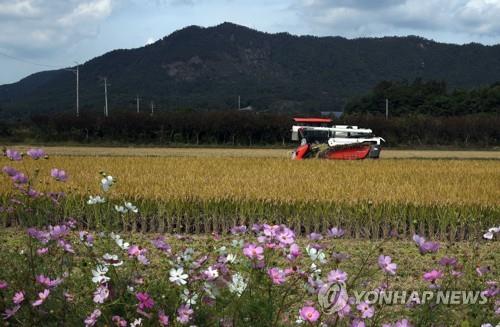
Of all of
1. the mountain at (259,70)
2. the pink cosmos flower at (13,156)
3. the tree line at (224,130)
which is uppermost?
the mountain at (259,70)

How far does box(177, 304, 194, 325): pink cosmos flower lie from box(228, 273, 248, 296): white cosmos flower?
0.21 m

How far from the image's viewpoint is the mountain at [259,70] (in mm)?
115938

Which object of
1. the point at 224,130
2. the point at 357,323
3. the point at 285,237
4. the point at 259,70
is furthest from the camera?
the point at 259,70

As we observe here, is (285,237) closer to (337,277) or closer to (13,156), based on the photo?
(337,277)

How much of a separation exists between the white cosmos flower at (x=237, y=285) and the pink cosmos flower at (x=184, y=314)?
0.21 metres

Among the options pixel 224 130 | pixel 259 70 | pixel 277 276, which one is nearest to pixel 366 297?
pixel 277 276

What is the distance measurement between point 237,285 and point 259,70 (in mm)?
147052

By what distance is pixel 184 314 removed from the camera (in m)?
2.64

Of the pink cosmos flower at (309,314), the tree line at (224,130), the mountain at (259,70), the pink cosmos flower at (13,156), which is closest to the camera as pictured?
the pink cosmos flower at (309,314)

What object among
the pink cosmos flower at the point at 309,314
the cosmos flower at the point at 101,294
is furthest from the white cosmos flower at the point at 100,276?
the pink cosmos flower at the point at 309,314

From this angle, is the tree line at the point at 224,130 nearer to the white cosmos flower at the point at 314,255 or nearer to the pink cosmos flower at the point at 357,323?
the white cosmos flower at the point at 314,255

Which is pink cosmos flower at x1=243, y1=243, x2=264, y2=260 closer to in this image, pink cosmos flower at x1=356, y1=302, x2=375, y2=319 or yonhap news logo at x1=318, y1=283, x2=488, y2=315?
yonhap news logo at x1=318, y1=283, x2=488, y2=315

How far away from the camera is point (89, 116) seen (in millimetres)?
48500

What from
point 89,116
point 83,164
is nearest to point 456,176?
point 83,164
